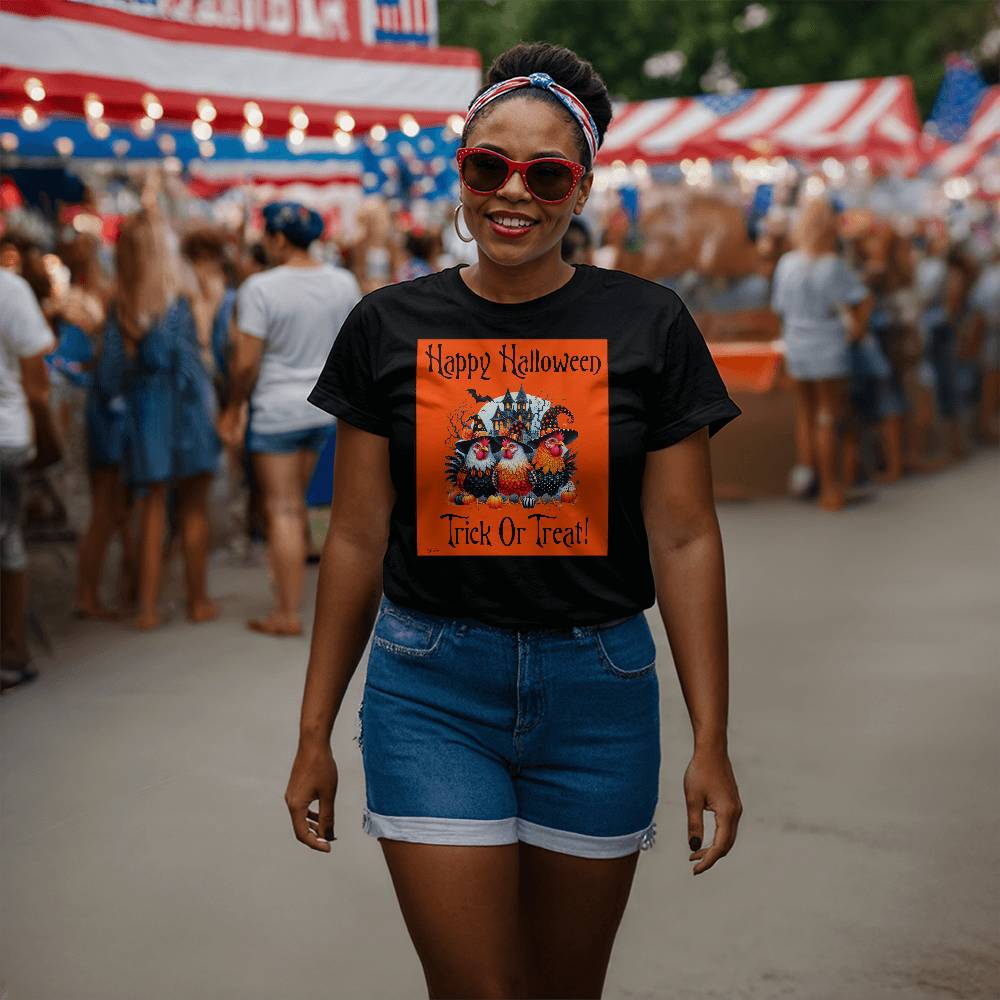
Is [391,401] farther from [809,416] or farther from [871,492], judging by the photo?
[871,492]

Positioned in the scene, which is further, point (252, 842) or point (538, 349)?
point (252, 842)

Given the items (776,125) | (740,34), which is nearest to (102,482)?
(776,125)

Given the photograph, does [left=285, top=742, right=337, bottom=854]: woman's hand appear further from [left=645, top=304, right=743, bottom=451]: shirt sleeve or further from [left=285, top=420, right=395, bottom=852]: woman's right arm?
[left=645, top=304, right=743, bottom=451]: shirt sleeve

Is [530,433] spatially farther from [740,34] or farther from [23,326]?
[740,34]

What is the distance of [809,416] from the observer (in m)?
10.9

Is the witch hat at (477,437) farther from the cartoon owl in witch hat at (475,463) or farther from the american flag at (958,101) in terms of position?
the american flag at (958,101)

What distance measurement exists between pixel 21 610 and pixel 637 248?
8.32 meters

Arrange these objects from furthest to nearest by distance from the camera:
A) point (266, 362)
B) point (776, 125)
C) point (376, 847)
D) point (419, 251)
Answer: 1. point (776, 125)
2. point (419, 251)
3. point (266, 362)
4. point (376, 847)

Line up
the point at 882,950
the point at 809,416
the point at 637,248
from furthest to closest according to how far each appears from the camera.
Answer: the point at 637,248, the point at 809,416, the point at 882,950

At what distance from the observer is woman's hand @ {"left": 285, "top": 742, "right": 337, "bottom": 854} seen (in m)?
2.43

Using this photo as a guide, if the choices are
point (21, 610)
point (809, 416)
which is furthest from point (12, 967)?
point (809, 416)

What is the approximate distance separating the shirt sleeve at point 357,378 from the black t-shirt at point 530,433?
0.02 m

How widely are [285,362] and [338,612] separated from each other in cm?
460

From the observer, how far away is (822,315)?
33.9 feet
